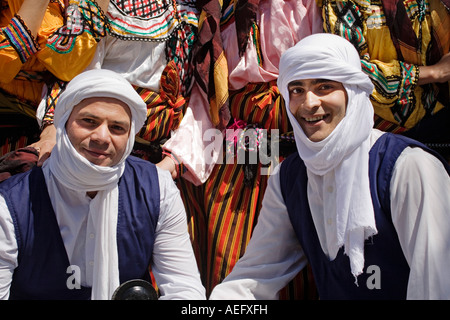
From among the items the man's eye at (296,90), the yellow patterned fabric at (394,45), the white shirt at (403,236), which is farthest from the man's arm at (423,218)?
the yellow patterned fabric at (394,45)

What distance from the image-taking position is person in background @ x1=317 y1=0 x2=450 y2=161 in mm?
2711

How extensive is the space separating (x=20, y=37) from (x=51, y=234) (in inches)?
40.2

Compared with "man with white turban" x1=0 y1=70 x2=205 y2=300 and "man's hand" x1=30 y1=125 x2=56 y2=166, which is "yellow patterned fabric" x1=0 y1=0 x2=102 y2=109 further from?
"man with white turban" x1=0 y1=70 x2=205 y2=300

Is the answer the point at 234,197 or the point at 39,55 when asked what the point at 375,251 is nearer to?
the point at 234,197

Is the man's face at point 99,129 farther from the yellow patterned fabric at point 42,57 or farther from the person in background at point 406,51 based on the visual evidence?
the person in background at point 406,51

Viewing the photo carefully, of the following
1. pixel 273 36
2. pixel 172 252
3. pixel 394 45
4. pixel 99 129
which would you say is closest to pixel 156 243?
pixel 172 252

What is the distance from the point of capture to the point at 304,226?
2166 millimetres

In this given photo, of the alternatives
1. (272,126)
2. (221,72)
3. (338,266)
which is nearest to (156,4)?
(221,72)

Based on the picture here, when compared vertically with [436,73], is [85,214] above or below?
below

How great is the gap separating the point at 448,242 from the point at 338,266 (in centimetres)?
47

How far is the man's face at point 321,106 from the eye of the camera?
213 centimetres

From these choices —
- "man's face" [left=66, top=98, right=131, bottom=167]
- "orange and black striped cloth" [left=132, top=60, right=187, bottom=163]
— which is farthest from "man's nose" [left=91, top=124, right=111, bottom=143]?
"orange and black striped cloth" [left=132, top=60, right=187, bottom=163]

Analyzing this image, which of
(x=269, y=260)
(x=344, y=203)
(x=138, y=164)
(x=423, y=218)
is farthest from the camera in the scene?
(x=138, y=164)

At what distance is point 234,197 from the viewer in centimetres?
286
